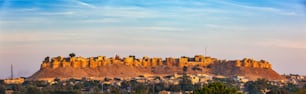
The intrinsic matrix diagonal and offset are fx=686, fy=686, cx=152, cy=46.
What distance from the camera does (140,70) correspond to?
79.1 metres

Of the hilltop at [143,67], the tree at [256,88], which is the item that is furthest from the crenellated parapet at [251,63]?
the tree at [256,88]

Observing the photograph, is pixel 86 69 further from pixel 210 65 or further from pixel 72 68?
pixel 210 65

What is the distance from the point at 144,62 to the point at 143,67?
4.50ft

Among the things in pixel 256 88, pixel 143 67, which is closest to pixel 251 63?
pixel 143 67

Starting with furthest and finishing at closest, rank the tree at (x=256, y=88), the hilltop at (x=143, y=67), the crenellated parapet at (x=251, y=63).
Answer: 1. the crenellated parapet at (x=251, y=63)
2. the hilltop at (x=143, y=67)
3. the tree at (x=256, y=88)

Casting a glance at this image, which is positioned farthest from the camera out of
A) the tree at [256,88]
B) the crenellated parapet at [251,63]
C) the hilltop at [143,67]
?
the crenellated parapet at [251,63]

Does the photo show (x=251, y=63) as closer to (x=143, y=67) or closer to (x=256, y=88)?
(x=143, y=67)

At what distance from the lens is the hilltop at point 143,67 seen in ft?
238

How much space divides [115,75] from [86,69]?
175 inches

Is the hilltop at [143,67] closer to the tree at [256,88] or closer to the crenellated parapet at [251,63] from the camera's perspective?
the crenellated parapet at [251,63]

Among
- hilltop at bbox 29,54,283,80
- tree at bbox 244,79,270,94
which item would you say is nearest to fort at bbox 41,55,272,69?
hilltop at bbox 29,54,283,80

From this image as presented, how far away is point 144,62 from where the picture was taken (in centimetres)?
8188

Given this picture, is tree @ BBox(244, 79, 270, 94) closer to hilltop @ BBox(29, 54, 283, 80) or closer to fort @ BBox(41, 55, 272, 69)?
hilltop @ BBox(29, 54, 283, 80)

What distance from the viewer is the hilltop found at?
72438mm
